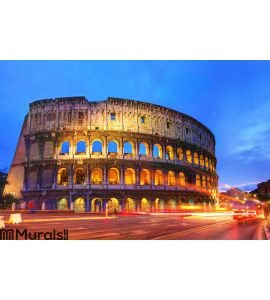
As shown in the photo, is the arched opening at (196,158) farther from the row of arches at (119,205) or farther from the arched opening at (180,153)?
the row of arches at (119,205)

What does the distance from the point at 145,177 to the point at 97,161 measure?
535 centimetres

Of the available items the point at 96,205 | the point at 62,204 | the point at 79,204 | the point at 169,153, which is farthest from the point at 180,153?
the point at 62,204

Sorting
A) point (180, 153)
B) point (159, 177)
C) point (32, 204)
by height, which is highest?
point (180, 153)

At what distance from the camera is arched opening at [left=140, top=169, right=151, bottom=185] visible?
1076 inches

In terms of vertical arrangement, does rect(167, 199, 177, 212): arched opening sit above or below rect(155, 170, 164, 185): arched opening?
below

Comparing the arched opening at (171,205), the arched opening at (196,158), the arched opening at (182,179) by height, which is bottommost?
the arched opening at (171,205)

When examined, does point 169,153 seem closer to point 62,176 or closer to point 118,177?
point 118,177

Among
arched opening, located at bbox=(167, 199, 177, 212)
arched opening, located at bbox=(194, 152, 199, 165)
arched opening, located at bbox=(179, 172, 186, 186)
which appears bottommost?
arched opening, located at bbox=(167, 199, 177, 212)

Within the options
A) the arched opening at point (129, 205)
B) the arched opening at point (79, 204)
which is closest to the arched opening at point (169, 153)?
the arched opening at point (129, 205)

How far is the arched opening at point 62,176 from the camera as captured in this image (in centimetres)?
2548

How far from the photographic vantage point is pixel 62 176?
26.1m

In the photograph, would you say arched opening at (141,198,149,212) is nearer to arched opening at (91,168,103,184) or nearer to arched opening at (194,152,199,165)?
arched opening at (91,168,103,184)

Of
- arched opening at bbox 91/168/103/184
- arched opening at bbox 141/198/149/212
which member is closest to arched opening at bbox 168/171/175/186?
arched opening at bbox 141/198/149/212
